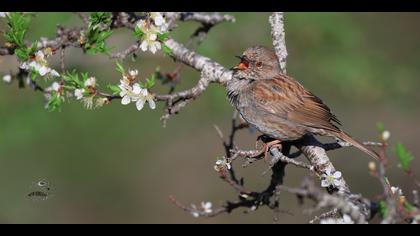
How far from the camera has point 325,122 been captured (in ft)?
20.8

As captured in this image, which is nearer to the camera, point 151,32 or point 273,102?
point 151,32

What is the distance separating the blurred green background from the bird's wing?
1.81 meters

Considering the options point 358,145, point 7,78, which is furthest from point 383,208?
point 7,78

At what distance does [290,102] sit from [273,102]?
0.18m

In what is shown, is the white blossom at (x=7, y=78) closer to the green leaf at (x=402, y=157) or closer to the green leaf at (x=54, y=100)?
the green leaf at (x=54, y=100)

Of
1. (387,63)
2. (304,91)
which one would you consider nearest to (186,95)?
(304,91)

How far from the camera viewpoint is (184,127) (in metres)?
12.7

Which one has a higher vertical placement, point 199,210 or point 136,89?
point 136,89

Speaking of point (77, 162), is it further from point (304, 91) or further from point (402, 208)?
point (402, 208)

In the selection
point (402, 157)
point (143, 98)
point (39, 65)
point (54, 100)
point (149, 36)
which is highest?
point (149, 36)

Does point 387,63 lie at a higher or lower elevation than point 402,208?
higher

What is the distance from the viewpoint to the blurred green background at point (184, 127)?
862 centimetres

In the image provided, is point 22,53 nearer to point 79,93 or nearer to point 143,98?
point 79,93

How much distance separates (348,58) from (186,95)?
3905 millimetres
